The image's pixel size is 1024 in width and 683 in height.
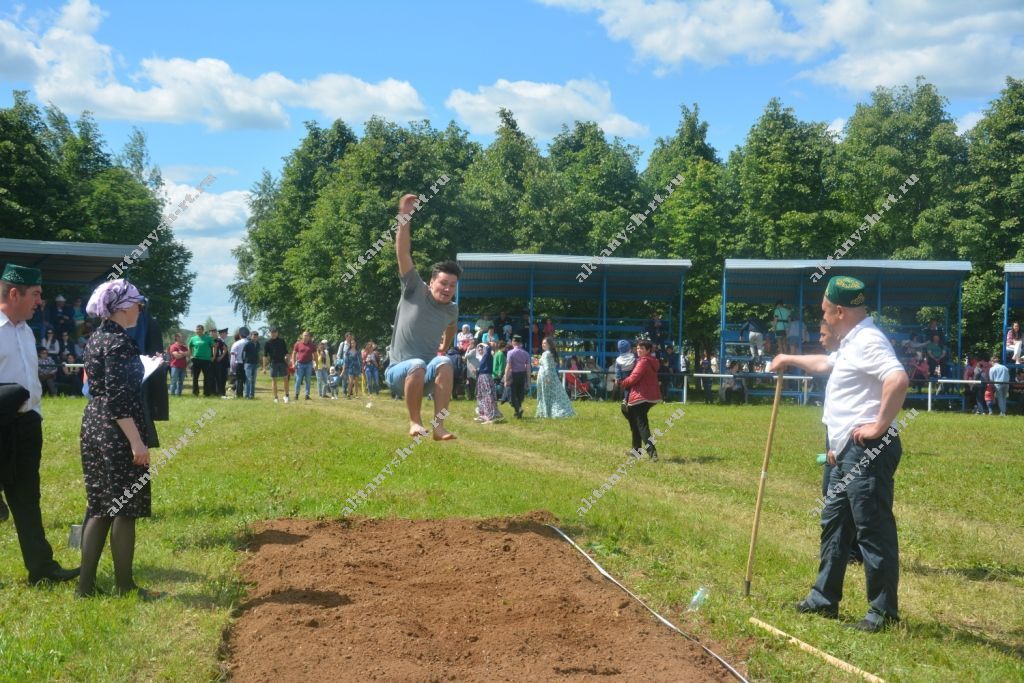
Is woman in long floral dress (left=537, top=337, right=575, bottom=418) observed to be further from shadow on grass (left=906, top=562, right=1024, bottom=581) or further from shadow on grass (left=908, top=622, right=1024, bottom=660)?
shadow on grass (left=908, top=622, right=1024, bottom=660)

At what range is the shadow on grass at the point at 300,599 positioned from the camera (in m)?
6.83

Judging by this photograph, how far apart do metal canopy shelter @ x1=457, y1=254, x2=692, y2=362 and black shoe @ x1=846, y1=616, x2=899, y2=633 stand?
2293 cm

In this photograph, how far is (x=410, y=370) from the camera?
29.5 ft

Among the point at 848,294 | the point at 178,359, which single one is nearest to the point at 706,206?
the point at 178,359

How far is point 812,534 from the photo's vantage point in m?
10.0

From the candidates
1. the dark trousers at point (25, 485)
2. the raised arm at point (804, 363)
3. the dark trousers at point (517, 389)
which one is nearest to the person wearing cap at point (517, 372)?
the dark trousers at point (517, 389)

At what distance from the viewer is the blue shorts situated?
9.01m

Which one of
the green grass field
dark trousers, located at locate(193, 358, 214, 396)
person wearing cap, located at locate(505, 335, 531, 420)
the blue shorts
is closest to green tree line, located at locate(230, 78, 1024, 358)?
dark trousers, located at locate(193, 358, 214, 396)

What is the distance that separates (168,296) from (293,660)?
5540cm

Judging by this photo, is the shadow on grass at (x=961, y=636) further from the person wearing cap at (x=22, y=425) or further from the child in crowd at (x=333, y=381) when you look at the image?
the child in crowd at (x=333, y=381)

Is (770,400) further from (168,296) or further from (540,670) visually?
(168,296)

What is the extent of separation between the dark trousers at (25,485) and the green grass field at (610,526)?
26 centimetres

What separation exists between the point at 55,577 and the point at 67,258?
79.0ft

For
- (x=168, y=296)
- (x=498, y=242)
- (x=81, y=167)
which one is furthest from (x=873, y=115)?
(x=81, y=167)
